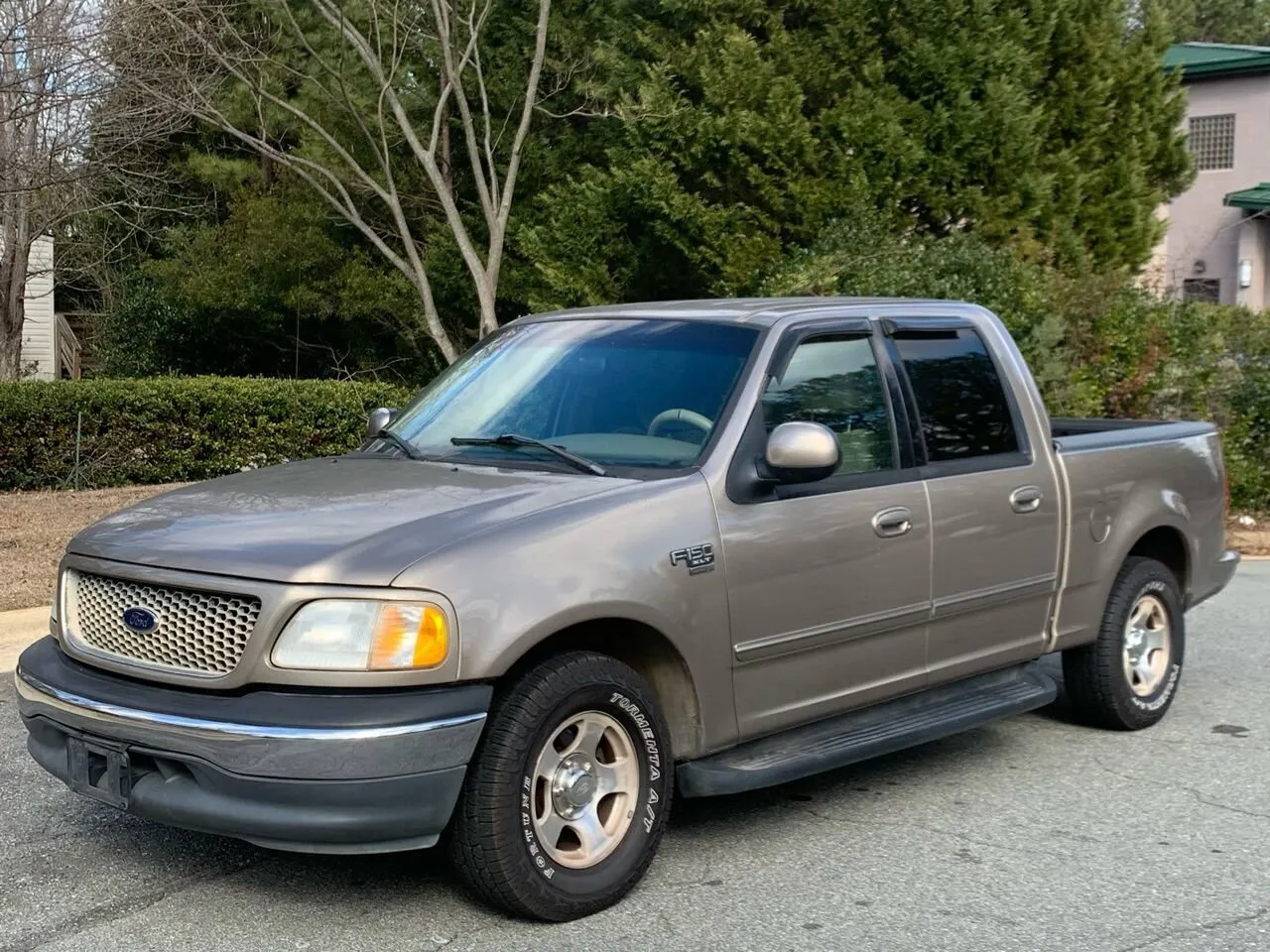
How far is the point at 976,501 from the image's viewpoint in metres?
5.68

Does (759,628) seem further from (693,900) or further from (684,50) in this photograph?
(684,50)

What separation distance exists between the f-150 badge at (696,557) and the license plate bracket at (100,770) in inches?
67.8

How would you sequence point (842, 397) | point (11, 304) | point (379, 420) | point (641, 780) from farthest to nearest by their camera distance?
point (11, 304) → point (379, 420) → point (842, 397) → point (641, 780)

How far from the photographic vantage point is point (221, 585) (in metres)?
4.11

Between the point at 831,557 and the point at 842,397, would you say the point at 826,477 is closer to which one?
the point at 831,557

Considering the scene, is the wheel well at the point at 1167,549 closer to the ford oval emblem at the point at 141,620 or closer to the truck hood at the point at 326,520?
the truck hood at the point at 326,520

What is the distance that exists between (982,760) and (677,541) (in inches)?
92.4

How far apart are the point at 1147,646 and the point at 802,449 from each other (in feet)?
9.43

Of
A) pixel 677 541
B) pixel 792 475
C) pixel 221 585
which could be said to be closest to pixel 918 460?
pixel 792 475

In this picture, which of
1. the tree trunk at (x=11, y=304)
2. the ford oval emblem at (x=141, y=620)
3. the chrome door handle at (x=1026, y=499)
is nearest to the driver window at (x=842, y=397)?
the chrome door handle at (x=1026, y=499)

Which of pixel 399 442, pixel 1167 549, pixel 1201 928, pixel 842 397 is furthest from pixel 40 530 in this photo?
pixel 1201 928

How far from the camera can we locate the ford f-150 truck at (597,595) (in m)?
4.01

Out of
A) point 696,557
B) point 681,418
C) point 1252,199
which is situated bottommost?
point 696,557

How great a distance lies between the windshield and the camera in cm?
508
